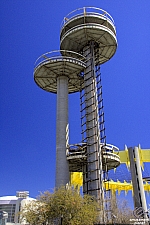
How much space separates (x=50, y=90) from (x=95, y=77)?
36.6 ft

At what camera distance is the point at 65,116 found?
39.8 m

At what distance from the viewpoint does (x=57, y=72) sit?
42406mm

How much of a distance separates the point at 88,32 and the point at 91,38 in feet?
5.25

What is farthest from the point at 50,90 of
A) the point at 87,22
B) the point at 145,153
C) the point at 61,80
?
the point at 145,153

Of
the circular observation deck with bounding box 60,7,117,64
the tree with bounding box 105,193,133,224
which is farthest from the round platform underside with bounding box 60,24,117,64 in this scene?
the tree with bounding box 105,193,133,224

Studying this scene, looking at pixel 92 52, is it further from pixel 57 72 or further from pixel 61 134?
pixel 61 134

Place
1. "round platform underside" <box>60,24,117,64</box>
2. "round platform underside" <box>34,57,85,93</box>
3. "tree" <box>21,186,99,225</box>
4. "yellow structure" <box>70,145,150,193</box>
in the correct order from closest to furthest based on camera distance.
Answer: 1. "tree" <box>21,186,99,225</box>
2. "round platform underside" <box>34,57,85,93</box>
3. "round platform underside" <box>60,24,117,64</box>
4. "yellow structure" <box>70,145,150,193</box>

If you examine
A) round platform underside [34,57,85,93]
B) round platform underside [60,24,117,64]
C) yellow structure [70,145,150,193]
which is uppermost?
round platform underside [60,24,117,64]

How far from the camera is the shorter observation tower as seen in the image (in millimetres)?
36194

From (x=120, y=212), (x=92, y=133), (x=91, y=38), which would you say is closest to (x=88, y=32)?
(x=91, y=38)

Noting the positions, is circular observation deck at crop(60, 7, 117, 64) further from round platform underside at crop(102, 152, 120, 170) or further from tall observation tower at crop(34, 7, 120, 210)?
round platform underside at crop(102, 152, 120, 170)

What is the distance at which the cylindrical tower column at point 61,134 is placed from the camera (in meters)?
35.4

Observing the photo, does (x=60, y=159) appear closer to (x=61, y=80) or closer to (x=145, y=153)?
(x=61, y=80)

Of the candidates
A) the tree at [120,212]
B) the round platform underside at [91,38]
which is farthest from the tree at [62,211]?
the round platform underside at [91,38]
